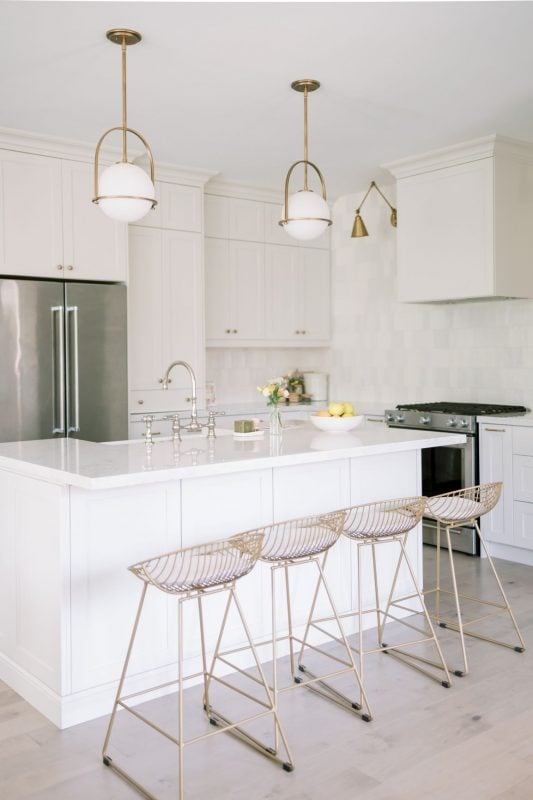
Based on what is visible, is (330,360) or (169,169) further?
(330,360)

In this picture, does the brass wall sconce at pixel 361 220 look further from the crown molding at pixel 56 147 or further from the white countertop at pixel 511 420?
the white countertop at pixel 511 420

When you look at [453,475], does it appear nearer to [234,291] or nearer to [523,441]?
[523,441]

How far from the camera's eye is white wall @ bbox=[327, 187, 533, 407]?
5.35 m

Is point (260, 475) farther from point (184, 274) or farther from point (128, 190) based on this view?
point (184, 274)

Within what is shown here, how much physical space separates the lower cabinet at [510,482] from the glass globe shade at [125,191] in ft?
9.28

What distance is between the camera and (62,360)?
15.2 ft

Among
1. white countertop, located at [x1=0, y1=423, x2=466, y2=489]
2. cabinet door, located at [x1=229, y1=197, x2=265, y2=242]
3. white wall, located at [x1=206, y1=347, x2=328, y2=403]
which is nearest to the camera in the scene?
white countertop, located at [x1=0, y1=423, x2=466, y2=489]

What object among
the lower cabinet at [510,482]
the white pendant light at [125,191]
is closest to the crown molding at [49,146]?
the white pendant light at [125,191]

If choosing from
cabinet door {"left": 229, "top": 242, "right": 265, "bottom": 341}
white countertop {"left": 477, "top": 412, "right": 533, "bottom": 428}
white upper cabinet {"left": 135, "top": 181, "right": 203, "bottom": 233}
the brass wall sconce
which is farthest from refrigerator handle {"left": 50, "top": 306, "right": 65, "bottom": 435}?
white countertop {"left": 477, "top": 412, "right": 533, "bottom": 428}

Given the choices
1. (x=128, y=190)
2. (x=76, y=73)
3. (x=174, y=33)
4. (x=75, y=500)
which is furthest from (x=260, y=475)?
(x=76, y=73)

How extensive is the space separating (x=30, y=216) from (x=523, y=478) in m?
3.48

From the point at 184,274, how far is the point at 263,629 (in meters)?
2.98

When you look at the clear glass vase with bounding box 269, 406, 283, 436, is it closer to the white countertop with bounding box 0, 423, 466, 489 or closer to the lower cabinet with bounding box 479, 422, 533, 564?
the white countertop with bounding box 0, 423, 466, 489

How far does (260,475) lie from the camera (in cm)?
322
